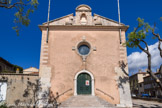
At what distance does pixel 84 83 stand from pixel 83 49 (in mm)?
3300

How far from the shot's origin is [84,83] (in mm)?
12523

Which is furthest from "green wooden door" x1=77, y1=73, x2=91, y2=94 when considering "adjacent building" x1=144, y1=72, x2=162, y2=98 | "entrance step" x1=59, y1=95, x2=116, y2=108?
"adjacent building" x1=144, y1=72, x2=162, y2=98

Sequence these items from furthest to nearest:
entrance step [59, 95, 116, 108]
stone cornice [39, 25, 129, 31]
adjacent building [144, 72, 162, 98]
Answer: adjacent building [144, 72, 162, 98], stone cornice [39, 25, 129, 31], entrance step [59, 95, 116, 108]

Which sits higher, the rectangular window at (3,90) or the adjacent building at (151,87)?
the rectangular window at (3,90)

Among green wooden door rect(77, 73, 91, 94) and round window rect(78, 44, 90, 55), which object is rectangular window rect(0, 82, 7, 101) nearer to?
green wooden door rect(77, 73, 91, 94)

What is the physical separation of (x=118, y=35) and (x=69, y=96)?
24.2 feet

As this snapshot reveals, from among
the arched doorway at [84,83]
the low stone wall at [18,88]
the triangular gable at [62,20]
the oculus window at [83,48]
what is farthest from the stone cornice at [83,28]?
the low stone wall at [18,88]

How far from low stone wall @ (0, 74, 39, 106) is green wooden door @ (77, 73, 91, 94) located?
149 inches

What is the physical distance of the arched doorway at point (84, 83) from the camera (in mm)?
12320

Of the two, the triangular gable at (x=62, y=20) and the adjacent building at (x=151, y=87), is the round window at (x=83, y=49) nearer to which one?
the triangular gable at (x=62, y=20)

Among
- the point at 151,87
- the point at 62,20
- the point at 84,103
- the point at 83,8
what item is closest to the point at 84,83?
A: the point at 84,103

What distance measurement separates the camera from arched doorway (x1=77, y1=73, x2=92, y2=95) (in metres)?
12.3

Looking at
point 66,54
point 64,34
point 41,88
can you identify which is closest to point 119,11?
point 64,34

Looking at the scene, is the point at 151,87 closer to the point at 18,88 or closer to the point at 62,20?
the point at 62,20
